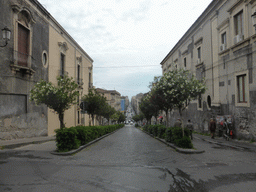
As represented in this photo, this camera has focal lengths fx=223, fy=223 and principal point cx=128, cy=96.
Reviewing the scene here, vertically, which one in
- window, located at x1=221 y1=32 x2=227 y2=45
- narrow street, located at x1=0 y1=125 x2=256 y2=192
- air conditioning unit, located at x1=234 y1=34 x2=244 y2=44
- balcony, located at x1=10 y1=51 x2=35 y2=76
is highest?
window, located at x1=221 y1=32 x2=227 y2=45

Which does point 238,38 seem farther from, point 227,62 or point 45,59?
point 45,59

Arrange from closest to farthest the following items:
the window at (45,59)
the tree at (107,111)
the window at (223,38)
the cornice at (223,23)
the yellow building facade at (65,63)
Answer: the cornice at (223,23) → the window at (223,38) → the window at (45,59) → the yellow building facade at (65,63) → the tree at (107,111)

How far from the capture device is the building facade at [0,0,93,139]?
14.3 metres

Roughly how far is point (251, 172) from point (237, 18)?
38.8ft

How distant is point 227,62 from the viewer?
1592 cm

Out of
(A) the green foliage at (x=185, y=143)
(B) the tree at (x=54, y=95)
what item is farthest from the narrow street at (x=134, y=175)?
(B) the tree at (x=54, y=95)

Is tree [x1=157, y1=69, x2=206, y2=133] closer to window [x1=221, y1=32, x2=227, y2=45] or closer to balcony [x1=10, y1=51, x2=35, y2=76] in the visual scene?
window [x1=221, y1=32, x2=227, y2=45]

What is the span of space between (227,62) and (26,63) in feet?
48.3

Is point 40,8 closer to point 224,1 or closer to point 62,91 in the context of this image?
point 62,91

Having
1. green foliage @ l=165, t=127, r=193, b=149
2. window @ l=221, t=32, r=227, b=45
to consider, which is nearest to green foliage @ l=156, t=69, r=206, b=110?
green foliage @ l=165, t=127, r=193, b=149

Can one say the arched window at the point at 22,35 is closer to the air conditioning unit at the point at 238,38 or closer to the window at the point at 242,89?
the air conditioning unit at the point at 238,38

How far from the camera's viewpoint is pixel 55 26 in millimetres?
22594

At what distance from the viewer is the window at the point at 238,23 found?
14.2 metres

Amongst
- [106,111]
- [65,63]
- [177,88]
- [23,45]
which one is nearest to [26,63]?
[23,45]
